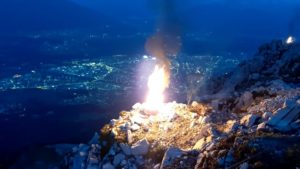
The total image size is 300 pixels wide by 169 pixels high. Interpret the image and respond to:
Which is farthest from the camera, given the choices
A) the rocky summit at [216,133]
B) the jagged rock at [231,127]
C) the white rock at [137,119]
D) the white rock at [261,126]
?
the white rock at [137,119]

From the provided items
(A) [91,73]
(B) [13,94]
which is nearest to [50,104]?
(B) [13,94]

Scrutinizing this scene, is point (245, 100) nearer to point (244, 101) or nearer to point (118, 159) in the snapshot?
point (244, 101)

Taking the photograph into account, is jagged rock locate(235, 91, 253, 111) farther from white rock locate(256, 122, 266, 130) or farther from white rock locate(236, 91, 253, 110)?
white rock locate(256, 122, 266, 130)

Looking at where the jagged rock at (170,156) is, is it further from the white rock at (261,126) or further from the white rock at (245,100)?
the white rock at (245,100)

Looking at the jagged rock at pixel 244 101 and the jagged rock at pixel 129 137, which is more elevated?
the jagged rock at pixel 244 101

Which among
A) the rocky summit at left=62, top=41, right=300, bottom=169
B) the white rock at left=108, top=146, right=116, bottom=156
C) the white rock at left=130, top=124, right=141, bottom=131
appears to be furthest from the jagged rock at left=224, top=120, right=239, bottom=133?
the white rock at left=130, top=124, right=141, bottom=131

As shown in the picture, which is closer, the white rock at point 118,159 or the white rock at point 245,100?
the white rock at point 118,159

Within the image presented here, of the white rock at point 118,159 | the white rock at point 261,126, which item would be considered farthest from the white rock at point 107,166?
the white rock at point 261,126

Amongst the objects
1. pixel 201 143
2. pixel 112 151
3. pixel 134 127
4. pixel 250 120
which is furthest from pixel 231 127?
pixel 134 127
